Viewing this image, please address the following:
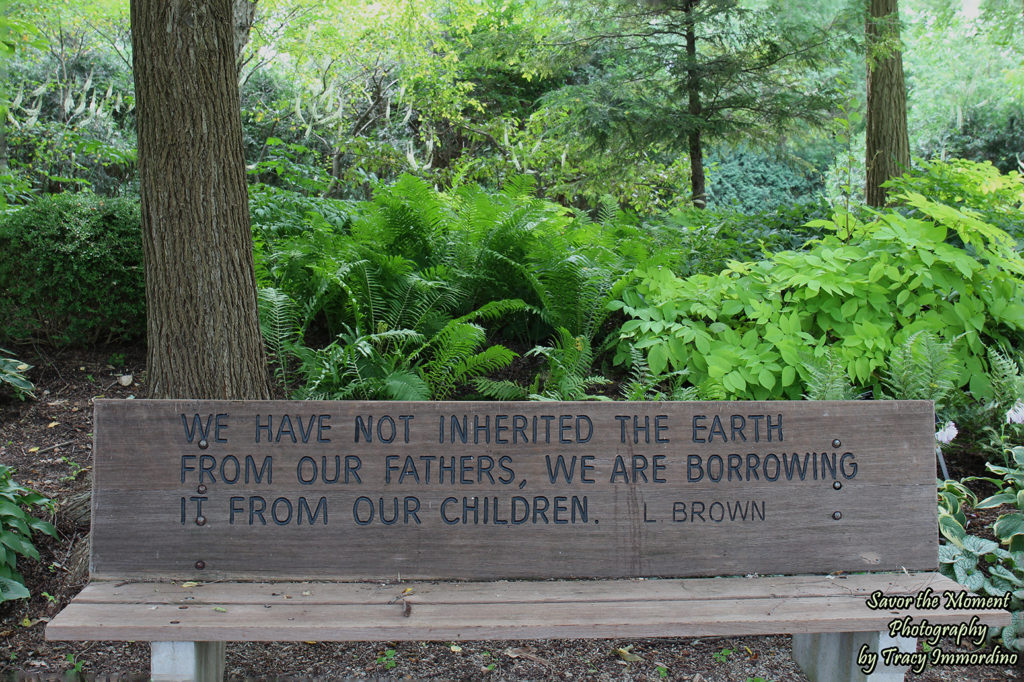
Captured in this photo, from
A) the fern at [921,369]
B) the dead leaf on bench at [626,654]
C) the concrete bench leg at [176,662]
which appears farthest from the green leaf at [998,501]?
the concrete bench leg at [176,662]

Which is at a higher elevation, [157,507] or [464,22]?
[464,22]

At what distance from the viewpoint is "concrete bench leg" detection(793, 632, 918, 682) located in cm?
217

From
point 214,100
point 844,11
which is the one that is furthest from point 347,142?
point 214,100

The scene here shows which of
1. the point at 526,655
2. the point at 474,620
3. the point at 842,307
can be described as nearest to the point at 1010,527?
the point at 842,307

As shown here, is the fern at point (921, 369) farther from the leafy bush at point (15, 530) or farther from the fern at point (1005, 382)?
the leafy bush at point (15, 530)

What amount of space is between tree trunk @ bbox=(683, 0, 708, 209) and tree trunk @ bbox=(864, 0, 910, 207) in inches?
56.9

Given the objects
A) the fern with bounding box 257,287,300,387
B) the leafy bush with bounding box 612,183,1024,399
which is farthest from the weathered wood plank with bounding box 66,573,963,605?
the fern with bounding box 257,287,300,387

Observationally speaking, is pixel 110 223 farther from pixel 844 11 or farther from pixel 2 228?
pixel 844 11

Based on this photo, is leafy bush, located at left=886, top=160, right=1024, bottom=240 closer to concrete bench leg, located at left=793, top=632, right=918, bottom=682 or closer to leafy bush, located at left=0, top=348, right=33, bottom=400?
concrete bench leg, located at left=793, top=632, right=918, bottom=682

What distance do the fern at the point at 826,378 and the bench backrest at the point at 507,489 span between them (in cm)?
78

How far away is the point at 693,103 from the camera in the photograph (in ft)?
20.0

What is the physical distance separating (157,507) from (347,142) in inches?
283

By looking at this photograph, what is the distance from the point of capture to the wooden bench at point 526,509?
2.23 metres

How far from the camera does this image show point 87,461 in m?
3.69
